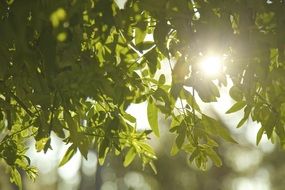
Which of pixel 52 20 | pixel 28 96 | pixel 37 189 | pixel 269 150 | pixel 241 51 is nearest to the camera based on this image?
pixel 52 20

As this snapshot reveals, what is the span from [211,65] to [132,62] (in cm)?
64

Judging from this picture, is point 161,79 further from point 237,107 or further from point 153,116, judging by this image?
point 237,107

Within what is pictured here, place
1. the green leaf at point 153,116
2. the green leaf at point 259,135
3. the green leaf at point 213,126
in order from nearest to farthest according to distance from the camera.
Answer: the green leaf at point 213,126 < the green leaf at point 153,116 < the green leaf at point 259,135

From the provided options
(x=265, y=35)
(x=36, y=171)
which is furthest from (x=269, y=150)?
(x=265, y=35)

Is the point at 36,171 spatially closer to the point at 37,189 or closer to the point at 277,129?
the point at 277,129

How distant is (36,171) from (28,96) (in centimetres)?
167

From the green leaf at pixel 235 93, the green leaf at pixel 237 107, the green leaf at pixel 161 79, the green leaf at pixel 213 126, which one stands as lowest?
the green leaf at pixel 213 126

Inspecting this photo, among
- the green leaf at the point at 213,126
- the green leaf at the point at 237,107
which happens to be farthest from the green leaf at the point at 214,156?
the green leaf at the point at 237,107

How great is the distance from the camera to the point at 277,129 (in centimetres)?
305

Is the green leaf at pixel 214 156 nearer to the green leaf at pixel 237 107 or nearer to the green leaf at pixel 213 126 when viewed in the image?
the green leaf at pixel 213 126

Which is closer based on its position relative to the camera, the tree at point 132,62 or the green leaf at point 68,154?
the tree at point 132,62

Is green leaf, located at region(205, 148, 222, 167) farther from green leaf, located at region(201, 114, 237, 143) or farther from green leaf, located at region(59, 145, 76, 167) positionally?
green leaf, located at region(59, 145, 76, 167)

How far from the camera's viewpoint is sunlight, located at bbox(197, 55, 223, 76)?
2.43 m

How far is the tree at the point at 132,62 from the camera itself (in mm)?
2133
